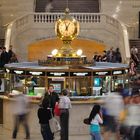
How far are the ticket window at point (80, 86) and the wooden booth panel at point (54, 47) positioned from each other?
16266 millimetres

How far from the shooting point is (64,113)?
18.5m

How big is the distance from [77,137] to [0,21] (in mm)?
21012

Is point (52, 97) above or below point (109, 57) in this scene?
below

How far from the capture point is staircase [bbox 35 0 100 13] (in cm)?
4050

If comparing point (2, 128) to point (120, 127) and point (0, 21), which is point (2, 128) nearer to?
point (120, 127)

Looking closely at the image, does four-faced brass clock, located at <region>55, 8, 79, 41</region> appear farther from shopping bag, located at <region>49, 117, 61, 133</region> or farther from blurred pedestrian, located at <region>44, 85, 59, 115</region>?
shopping bag, located at <region>49, 117, 61, 133</region>

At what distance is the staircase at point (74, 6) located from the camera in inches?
1594

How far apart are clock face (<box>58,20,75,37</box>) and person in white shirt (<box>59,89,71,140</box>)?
14.0ft

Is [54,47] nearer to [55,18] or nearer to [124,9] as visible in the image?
[55,18]

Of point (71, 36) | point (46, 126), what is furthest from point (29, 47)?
point (46, 126)

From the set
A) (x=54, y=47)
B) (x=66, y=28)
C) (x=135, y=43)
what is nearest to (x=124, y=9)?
(x=135, y=43)

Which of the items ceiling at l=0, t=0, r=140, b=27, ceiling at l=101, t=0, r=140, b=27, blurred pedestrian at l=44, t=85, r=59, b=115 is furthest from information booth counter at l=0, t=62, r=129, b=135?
ceiling at l=101, t=0, r=140, b=27

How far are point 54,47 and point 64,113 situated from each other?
18769 mm

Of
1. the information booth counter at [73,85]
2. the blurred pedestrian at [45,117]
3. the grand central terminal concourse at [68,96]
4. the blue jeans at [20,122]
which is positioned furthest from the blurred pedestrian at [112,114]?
the information booth counter at [73,85]
